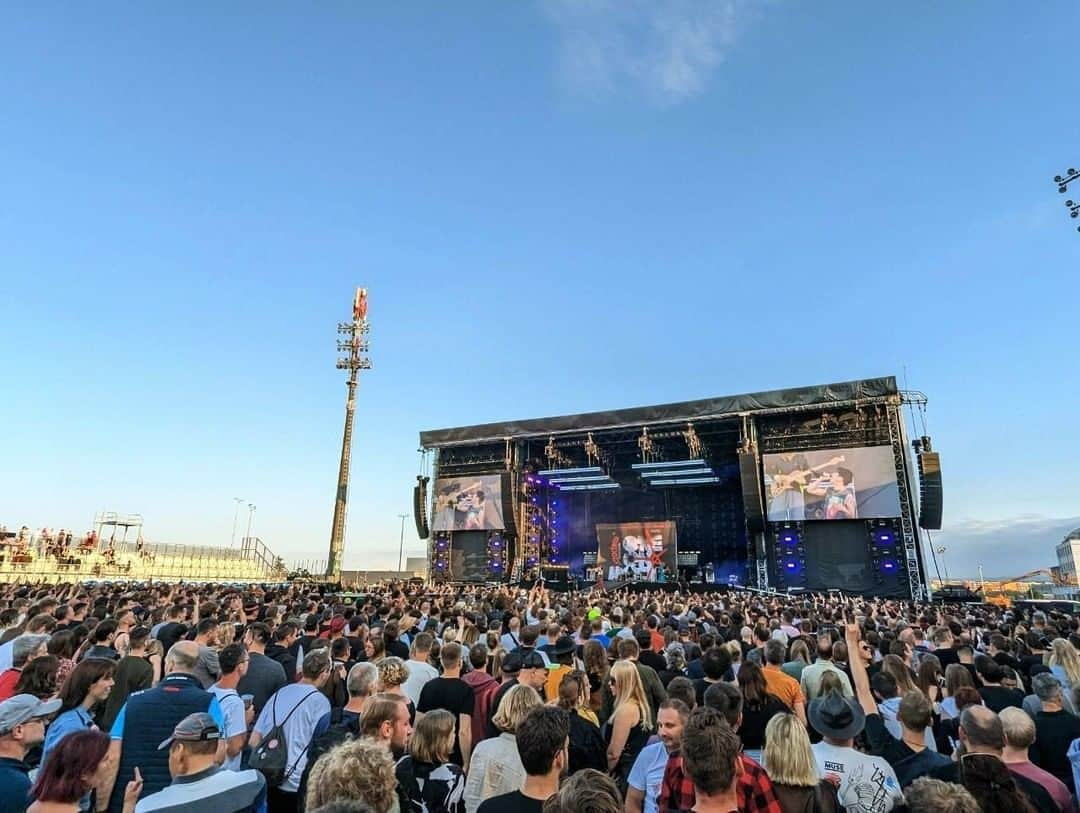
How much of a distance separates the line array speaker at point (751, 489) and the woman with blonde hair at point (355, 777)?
2654cm

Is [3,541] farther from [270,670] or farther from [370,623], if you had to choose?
[270,670]

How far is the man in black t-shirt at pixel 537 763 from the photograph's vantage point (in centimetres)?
234

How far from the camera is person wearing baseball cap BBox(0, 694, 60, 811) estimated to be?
8.57ft

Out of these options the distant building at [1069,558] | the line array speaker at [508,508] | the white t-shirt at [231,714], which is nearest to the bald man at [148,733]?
the white t-shirt at [231,714]

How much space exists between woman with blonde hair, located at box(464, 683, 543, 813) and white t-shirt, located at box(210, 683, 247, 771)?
153 centimetres

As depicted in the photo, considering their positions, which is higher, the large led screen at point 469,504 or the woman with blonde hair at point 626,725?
the large led screen at point 469,504

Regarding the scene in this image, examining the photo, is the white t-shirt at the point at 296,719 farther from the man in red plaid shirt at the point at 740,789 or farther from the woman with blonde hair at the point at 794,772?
the woman with blonde hair at the point at 794,772

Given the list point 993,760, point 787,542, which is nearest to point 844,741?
point 993,760

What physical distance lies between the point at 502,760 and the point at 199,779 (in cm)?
139

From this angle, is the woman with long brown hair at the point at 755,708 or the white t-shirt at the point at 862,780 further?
the woman with long brown hair at the point at 755,708

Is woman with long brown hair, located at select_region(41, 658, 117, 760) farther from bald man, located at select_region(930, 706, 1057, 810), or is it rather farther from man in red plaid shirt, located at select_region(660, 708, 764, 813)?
bald man, located at select_region(930, 706, 1057, 810)

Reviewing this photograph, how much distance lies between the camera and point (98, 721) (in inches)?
178

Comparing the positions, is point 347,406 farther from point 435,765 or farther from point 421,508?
point 435,765

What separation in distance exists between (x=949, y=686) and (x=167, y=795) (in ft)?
16.9
